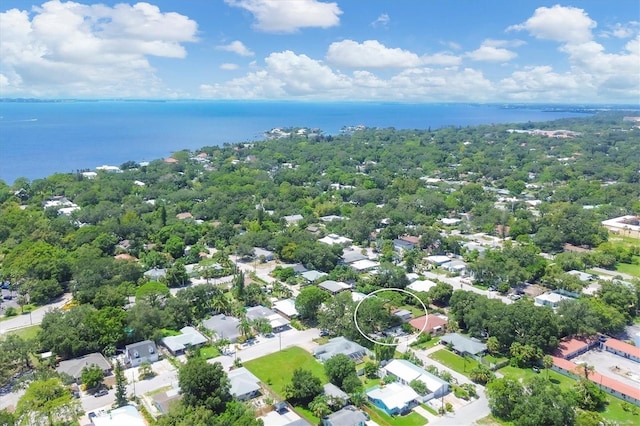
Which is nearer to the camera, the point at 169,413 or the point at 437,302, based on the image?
the point at 169,413

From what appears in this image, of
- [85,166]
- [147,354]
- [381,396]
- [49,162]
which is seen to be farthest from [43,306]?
[49,162]

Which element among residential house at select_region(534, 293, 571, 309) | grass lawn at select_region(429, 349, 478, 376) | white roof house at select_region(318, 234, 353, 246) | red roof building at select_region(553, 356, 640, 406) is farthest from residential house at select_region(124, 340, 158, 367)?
residential house at select_region(534, 293, 571, 309)

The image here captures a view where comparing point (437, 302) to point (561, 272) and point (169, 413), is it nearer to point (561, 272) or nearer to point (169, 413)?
point (561, 272)

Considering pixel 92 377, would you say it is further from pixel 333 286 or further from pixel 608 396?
pixel 608 396

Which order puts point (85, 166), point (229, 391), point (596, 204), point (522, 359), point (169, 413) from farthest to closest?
1. point (85, 166)
2. point (596, 204)
3. point (522, 359)
4. point (229, 391)
5. point (169, 413)

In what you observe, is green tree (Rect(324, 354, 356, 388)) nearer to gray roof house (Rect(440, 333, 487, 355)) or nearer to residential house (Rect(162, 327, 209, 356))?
gray roof house (Rect(440, 333, 487, 355))

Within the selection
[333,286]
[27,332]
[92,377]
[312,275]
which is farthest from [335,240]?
[92,377]

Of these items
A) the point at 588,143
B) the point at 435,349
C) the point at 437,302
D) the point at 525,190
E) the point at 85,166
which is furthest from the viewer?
the point at 588,143
